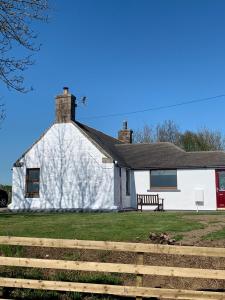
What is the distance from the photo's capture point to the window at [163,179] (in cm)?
2750

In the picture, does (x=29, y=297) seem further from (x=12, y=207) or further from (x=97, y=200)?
(x=12, y=207)

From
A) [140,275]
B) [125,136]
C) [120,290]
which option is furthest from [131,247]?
[125,136]

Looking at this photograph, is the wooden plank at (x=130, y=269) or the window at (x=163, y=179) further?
the window at (x=163, y=179)

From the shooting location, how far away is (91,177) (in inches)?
1015

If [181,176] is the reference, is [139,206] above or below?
below

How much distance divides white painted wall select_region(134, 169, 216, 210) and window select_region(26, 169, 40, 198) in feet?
22.6

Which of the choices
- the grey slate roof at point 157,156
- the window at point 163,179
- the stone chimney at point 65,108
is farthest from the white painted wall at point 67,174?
the window at point 163,179

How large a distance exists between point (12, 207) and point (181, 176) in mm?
10684

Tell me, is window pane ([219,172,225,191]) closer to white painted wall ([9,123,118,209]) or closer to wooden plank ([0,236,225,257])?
white painted wall ([9,123,118,209])

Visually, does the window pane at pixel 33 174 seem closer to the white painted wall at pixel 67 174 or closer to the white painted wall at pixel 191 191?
the white painted wall at pixel 67 174

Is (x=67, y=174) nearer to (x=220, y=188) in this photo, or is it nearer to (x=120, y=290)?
(x=220, y=188)

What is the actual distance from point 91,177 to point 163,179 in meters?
4.92

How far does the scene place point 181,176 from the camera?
27281 millimetres

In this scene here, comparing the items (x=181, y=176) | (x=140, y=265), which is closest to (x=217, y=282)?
(x=140, y=265)
